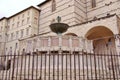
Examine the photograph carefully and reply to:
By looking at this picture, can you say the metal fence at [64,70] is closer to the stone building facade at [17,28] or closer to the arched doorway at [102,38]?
the arched doorway at [102,38]

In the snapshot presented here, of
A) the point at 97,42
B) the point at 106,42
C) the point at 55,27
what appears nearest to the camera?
the point at 55,27

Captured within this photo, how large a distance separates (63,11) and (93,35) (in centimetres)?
722

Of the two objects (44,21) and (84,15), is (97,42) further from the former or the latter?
(44,21)

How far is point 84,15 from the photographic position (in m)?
24.1

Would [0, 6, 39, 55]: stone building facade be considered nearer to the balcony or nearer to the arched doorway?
the arched doorway

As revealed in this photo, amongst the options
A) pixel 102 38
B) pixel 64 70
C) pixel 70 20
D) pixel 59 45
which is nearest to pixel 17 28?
pixel 70 20

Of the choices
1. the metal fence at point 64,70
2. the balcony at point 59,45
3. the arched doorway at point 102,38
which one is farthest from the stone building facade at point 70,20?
the metal fence at point 64,70

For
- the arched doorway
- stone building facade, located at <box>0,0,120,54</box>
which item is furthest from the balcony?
the arched doorway

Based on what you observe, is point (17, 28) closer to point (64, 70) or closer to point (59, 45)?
point (59, 45)

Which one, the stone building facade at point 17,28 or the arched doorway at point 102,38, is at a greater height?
the stone building facade at point 17,28

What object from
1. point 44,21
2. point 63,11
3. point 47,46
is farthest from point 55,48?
point 44,21

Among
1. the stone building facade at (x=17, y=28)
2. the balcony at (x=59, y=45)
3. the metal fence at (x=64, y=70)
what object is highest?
the stone building facade at (x=17, y=28)

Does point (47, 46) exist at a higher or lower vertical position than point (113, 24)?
lower

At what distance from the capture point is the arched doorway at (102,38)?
688 inches
